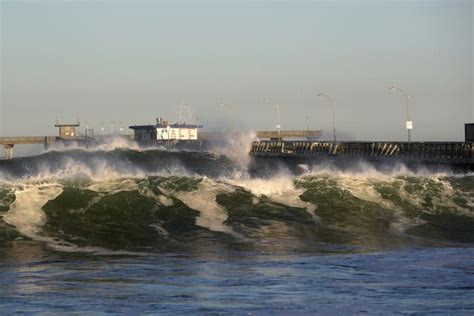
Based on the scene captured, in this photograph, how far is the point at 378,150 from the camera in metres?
82.1

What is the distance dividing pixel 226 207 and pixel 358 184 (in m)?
9.56

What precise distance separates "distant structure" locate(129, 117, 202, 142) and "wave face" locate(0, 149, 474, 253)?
4246 inches

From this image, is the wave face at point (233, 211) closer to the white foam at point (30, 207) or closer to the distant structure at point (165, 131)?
the white foam at point (30, 207)

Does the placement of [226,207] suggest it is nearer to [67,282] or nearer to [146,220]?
[146,220]

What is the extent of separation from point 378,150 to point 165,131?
8048 cm

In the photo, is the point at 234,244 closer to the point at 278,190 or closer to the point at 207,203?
the point at 207,203

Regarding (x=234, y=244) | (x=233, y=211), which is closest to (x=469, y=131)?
(x=233, y=211)

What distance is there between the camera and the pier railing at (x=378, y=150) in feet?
214

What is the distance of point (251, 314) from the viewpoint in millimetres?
17047

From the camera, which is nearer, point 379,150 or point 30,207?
point 30,207

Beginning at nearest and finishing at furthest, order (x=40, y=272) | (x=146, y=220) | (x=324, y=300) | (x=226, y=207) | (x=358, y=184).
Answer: (x=324, y=300)
(x=40, y=272)
(x=146, y=220)
(x=226, y=207)
(x=358, y=184)

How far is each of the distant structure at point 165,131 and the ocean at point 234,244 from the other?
105515mm

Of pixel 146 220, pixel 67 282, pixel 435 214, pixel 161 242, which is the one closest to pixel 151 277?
pixel 67 282

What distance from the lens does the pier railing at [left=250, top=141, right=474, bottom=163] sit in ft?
214
